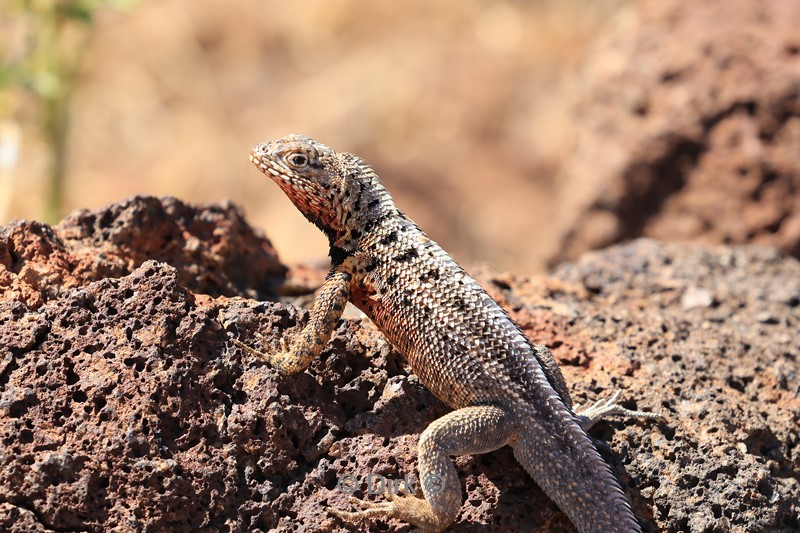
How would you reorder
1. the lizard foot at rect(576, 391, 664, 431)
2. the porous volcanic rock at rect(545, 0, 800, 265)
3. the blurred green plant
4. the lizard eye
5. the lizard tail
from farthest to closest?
the porous volcanic rock at rect(545, 0, 800, 265)
the blurred green plant
the lizard eye
the lizard foot at rect(576, 391, 664, 431)
the lizard tail

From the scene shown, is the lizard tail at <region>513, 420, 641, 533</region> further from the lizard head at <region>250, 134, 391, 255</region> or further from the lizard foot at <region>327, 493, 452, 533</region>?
the lizard head at <region>250, 134, 391, 255</region>

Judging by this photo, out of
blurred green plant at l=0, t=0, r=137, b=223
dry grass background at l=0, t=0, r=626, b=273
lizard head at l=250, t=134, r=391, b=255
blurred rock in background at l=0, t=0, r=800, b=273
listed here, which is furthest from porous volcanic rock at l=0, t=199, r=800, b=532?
dry grass background at l=0, t=0, r=626, b=273

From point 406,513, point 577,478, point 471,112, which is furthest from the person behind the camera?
point 471,112

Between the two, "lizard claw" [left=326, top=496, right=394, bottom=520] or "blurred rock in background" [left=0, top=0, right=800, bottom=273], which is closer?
"lizard claw" [left=326, top=496, right=394, bottom=520]

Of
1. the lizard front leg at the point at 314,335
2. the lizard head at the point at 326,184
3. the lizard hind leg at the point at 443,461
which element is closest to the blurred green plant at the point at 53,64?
the lizard head at the point at 326,184

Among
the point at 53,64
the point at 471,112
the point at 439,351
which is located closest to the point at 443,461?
the point at 439,351

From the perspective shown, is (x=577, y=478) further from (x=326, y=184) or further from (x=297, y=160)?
(x=297, y=160)
